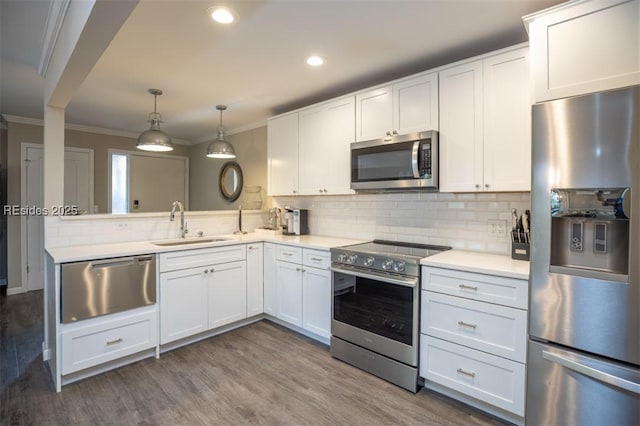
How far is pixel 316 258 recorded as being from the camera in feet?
9.57

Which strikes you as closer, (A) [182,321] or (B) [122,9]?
(B) [122,9]

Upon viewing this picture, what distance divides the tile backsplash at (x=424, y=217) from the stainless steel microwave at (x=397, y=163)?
38cm

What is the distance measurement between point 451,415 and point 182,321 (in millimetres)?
2183

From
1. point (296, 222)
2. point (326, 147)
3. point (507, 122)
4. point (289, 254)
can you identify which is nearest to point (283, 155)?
point (326, 147)

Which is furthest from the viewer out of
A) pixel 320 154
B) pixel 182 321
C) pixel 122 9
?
pixel 320 154

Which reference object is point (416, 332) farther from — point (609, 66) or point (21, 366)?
point (21, 366)

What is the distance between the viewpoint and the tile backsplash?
8.00 ft

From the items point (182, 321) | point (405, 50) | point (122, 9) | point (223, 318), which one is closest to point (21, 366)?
point (182, 321)

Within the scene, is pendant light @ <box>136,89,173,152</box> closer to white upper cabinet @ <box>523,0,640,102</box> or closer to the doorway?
the doorway

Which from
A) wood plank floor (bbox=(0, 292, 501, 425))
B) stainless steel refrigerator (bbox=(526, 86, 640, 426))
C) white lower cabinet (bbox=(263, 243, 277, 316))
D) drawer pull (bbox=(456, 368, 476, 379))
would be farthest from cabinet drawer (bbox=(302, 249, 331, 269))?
stainless steel refrigerator (bbox=(526, 86, 640, 426))

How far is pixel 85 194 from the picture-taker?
5.07 metres

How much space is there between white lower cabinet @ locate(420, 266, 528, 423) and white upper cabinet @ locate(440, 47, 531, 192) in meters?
0.69

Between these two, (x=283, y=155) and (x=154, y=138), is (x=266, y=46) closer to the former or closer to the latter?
(x=283, y=155)

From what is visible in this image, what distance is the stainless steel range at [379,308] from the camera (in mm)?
2211
